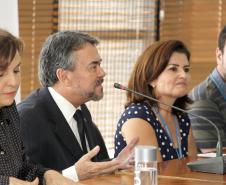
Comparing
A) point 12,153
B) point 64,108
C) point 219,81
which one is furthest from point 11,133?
point 219,81

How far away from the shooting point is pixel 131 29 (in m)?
5.00

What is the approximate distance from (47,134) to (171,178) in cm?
72

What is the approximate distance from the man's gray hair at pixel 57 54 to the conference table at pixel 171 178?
31.7 inches

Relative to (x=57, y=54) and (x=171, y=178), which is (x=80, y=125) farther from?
(x=171, y=178)

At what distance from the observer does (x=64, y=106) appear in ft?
11.2

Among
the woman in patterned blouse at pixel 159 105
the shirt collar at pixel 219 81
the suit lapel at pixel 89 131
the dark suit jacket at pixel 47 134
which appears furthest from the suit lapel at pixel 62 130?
the shirt collar at pixel 219 81

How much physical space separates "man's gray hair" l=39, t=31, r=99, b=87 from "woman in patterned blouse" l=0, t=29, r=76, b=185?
0.67 metres

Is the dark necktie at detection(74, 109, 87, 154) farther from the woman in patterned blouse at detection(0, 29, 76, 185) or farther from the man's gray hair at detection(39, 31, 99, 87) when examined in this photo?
the woman in patterned blouse at detection(0, 29, 76, 185)

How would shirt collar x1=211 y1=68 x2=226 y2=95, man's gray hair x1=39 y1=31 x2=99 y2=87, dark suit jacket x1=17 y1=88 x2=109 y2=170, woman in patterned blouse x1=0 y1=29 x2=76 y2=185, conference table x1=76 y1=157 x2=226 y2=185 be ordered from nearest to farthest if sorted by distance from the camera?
woman in patterned blouse x1=0 y1=29 x2=76 y2=185 → conference table x1=76 y1=157 x2=226 y2=185 → dark suit jacket x1=17 y1=88 x2=109 y2=170 → man's gray hair x1=39 y1=31 x2=99 y2=87 → shirt collar x1=211 y1=68 x2=226 y2=95

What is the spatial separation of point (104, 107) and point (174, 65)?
119 cm

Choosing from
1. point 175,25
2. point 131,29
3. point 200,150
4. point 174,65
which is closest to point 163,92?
point 174,65

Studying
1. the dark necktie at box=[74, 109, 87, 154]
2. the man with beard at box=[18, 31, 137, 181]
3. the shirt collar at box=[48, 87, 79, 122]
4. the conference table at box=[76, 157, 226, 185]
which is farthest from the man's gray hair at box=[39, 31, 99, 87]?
the conference table at box=[76, 157, 226, 185]

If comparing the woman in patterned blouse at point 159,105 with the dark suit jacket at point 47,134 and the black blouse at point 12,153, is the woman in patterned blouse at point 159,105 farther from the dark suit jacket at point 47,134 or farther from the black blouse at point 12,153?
the black blouse at point 12,153

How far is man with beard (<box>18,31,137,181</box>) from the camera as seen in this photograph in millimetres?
3232
